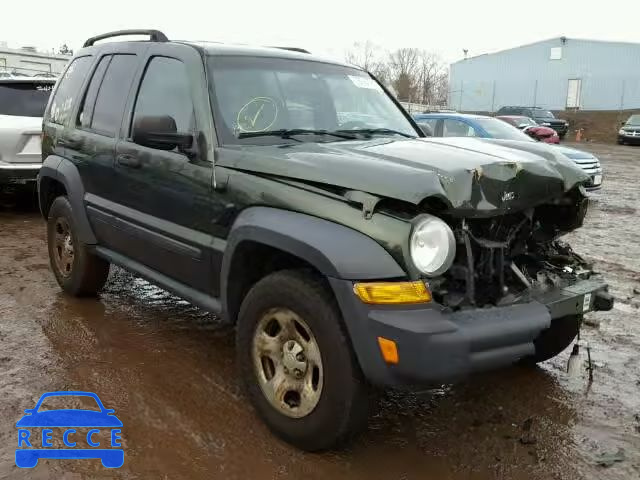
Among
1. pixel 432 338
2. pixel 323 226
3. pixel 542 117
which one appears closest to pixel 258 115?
pixel 323 226

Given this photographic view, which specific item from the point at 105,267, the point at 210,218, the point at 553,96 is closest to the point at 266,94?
the point at 210,218

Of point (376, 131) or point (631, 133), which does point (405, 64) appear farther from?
point (376, 131)

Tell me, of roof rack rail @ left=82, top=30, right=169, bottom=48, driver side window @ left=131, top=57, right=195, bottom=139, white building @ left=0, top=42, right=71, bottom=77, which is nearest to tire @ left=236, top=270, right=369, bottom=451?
driver side window @ left=131, top=57, right=195, bottom=139

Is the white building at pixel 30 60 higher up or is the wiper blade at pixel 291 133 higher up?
the white building at pixel 30 60

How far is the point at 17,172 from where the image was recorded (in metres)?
8.14

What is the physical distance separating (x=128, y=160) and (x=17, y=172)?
4877 millimetres

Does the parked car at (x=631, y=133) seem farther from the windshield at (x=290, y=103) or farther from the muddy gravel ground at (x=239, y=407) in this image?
the windshield at (x=290, y=103)

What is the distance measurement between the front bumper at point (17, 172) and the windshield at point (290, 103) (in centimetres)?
539

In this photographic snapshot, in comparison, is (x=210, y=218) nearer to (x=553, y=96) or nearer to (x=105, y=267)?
(x=105, y=267)

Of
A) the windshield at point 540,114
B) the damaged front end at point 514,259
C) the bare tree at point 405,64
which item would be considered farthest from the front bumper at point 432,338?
the bare tree at point 405,64

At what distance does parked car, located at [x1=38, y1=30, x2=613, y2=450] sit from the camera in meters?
2.66

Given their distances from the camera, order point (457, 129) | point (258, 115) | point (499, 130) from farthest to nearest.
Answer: point (457, 129)
point (499, 130)
point (258, 115)

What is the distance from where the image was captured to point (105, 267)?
5.07m

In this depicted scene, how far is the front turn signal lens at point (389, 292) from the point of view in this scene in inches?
103
